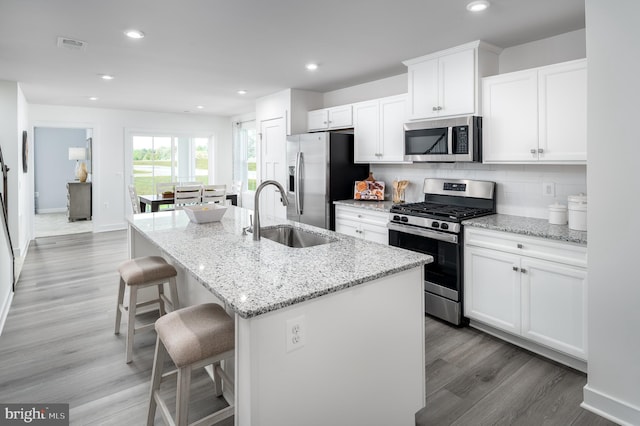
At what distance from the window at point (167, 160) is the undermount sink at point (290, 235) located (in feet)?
19.5

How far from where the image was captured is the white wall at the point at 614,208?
1.90m

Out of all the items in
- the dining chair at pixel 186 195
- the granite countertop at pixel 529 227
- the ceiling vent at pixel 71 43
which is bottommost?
the granite countertop at pixel 529 227

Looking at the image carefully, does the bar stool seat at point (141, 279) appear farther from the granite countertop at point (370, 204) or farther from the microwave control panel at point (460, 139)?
the microwave control panel at point (460, 139)

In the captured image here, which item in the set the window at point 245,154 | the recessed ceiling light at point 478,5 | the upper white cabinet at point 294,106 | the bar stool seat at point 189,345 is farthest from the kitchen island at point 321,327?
the window at point 245,154

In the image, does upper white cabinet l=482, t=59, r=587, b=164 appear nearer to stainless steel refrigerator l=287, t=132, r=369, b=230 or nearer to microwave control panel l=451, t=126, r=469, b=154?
microwave control panel l=451, t=126, r=469, b=154

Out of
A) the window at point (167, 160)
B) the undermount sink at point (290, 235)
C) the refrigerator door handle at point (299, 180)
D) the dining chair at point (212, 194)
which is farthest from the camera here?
the window at point (167, 160)

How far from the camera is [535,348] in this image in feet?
8.91

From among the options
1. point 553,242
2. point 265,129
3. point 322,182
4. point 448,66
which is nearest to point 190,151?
point 265,129

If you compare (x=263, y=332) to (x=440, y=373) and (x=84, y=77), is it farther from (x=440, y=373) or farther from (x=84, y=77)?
(x=84, y=77)

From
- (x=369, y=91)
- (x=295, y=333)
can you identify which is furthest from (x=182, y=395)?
(x=369, y=91)

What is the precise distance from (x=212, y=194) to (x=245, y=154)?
2767 mm

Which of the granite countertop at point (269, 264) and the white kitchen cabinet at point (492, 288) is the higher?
the granite countertop at point (269, 264)

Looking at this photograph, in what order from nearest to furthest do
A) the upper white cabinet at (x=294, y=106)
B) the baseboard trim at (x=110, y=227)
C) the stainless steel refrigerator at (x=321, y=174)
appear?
the stainless steel refrigerator at (x=321, y=174)
the upper white cabinet at (x=294, y=106)
the baseboard trim at (x=110, y=227)

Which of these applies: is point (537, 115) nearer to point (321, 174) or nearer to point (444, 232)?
point (444, 232)
